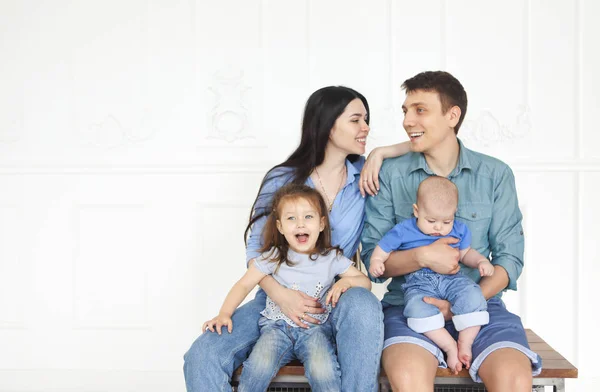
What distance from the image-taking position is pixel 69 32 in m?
3.47

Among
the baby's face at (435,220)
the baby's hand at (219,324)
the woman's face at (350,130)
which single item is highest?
the woman's face at (350,130)

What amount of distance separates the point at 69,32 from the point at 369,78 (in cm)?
156

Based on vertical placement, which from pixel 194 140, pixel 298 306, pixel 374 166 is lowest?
pixel 298 306

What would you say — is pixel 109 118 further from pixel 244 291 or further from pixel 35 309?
pixel 244 291

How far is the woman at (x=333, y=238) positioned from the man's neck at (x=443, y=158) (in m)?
0.11

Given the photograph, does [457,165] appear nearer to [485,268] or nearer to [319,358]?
[485,268]

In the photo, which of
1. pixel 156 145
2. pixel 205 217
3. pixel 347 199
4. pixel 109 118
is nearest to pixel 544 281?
pixel 347 199

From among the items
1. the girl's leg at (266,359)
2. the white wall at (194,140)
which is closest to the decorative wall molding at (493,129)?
the white wall at (194,140)

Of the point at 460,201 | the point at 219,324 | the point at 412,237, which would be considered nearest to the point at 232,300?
the point at 219,324

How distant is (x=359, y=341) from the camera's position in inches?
78.4

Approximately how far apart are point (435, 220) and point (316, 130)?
1.98ft

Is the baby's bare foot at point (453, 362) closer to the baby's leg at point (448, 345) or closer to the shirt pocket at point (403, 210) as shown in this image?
the baby's leg at point (448, 345)

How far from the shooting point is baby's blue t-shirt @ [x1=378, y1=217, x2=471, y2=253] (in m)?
2.23

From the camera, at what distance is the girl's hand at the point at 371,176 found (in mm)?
2414
